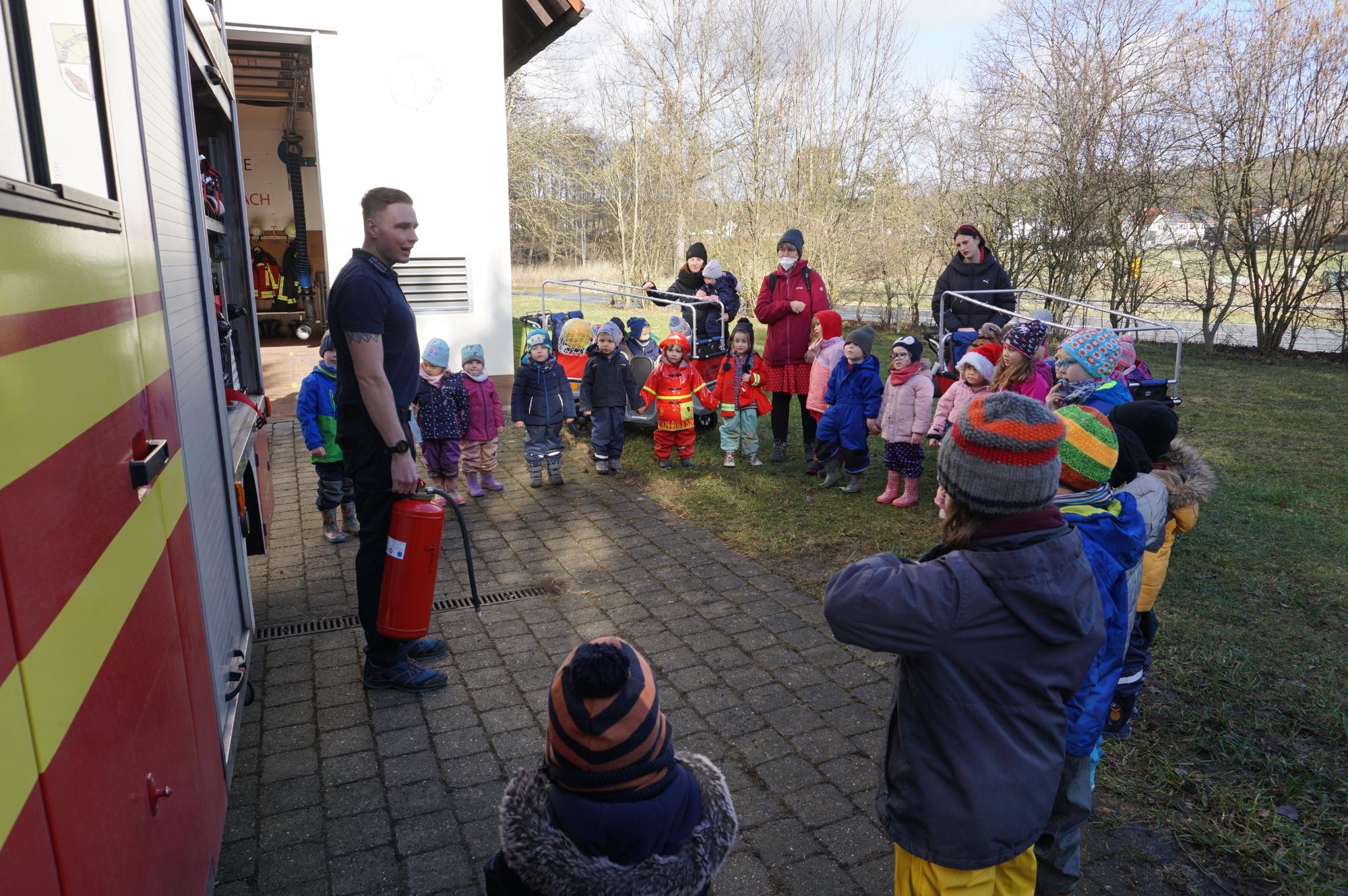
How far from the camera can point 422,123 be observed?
9.41 metres

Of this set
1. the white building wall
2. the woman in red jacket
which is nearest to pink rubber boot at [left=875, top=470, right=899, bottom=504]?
the woman in red jacket

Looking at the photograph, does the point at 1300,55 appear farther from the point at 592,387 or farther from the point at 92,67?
the point at 92,67

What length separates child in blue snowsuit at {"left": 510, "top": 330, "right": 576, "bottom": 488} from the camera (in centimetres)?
745

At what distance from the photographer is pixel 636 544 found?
611 centimetres

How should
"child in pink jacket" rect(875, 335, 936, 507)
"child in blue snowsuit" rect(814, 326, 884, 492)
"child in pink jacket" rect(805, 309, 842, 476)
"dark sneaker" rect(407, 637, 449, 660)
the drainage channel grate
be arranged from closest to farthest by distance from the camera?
1. "dark sneaker" rect(407, 637, 449, 660)
2. the drainage channel grate
3. "child in pink jacket" rect(875, 335, 936, 507)
4. "child in blue snowsuit" rect(814, 326, 884, 492)
5. "child in pink jacket" rect(805, 309, 842, 476)

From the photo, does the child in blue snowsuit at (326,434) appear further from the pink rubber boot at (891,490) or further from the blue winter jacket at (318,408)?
the pink rubber boot at (891,490)

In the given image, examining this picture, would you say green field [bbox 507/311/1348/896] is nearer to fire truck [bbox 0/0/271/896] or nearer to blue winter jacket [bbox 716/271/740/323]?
blue winter jacket [bbox 716/271/740/323]

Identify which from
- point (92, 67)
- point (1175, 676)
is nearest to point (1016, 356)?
point (1175, 676)

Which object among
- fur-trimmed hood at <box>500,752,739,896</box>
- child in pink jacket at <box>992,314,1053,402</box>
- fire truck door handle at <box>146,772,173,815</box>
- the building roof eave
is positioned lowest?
fur-trimmed hood at <box>500,752,739,896</box>

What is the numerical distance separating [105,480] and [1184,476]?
4025 millimetres

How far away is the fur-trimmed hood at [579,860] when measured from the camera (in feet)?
5.88

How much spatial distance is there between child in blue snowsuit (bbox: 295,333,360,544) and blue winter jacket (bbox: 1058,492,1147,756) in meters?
4.59

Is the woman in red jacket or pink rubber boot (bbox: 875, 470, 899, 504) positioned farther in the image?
the woman in red jacket

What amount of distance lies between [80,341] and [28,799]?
2.50 feet
